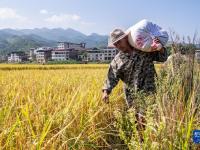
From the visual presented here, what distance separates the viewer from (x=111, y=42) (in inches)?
159

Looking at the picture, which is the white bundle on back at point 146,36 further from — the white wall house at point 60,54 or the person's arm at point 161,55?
the white wall house at point 60,54

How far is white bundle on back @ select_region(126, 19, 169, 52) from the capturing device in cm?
391

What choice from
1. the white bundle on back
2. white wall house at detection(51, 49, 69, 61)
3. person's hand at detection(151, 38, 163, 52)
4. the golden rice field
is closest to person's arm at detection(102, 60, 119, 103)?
the golden rice field

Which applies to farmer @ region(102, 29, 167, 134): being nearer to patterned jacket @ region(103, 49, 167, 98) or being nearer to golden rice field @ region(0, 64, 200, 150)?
patterned jacket @ region(103, 49, 167, 98)

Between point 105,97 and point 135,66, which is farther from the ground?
point 135,66

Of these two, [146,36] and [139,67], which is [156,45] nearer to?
[146,36]

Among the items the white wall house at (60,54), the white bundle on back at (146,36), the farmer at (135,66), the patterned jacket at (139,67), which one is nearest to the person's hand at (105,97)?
the farmer at (135,66)

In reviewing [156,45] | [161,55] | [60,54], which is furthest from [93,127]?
[60,54]

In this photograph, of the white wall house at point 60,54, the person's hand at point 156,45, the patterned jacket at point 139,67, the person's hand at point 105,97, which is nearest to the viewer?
the person's hand at point 156,45

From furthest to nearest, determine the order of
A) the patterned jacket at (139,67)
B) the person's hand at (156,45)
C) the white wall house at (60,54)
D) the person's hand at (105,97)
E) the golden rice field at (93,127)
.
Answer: the white wall house at (60,54) → the patterned jacket at (139,67) → the person's hand at (105,97) → the person's hand at (156,45) → the golden rice field at (93,127)

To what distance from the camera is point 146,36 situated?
3947mm

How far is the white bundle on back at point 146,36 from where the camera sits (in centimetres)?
391

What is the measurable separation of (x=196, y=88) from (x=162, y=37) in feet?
2.72

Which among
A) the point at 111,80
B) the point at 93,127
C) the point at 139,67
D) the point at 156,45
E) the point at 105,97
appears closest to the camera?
the point at 93,127
